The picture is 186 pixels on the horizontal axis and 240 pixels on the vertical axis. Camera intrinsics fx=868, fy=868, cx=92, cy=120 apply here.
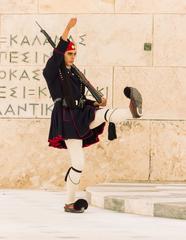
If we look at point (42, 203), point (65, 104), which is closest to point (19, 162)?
point (42, 203)

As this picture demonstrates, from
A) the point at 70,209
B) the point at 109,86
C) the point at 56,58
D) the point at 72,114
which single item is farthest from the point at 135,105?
the point at 109,86

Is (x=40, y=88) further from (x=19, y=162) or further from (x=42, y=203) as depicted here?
(x=42, y=203)

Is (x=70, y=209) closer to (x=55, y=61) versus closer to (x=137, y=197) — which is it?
(x=137, y=197)

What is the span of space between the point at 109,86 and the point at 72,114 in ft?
11.2

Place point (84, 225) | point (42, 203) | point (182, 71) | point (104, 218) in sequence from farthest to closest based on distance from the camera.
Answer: point (182, 71), point (42, 203), point (104, 218), point (84, 225)

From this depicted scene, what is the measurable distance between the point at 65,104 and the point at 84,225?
157 centimetres

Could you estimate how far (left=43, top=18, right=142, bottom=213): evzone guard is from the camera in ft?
28.2

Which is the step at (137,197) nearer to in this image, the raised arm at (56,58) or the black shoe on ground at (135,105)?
the black shoe on ground at (135,105)

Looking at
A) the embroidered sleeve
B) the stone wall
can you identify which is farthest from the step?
the embroidered sleeve

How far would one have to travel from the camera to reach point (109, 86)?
1200 centimetres

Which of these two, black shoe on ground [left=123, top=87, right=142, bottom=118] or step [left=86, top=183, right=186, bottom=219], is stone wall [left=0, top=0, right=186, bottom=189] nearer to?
step [left=86, top=183, right=186, bottom=219]

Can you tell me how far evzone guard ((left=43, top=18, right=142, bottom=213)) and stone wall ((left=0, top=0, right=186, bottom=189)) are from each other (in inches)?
124

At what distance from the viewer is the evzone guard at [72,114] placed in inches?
338

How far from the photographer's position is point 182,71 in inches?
471
